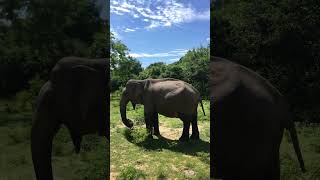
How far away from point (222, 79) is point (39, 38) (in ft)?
8.54

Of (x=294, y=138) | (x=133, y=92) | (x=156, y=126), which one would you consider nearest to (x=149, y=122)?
(x=156, y=126)

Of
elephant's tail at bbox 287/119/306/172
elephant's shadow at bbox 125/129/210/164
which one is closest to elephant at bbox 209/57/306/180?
elephant's tail at bbox 287/119/306/172

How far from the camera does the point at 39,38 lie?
4.74 meters

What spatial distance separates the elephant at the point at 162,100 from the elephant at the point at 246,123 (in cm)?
204

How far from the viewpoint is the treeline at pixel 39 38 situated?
462 centimetres

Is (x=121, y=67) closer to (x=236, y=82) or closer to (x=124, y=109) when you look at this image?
(x=124, y=109)

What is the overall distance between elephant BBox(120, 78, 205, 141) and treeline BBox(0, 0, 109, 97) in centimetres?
231

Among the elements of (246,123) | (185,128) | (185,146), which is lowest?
(185,146)

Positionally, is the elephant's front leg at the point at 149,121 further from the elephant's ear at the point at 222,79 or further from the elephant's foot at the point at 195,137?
the elephant's ear at the point at 222,79

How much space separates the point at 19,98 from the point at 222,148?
2837 mm

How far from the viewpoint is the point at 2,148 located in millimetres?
4582

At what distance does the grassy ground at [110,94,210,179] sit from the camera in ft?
20.6

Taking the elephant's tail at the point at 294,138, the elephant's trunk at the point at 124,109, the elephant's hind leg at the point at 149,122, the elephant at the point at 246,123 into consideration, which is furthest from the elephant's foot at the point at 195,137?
the elephant's tail at the point at 294,138

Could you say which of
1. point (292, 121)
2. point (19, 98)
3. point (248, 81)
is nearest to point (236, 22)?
point (248, 81)
